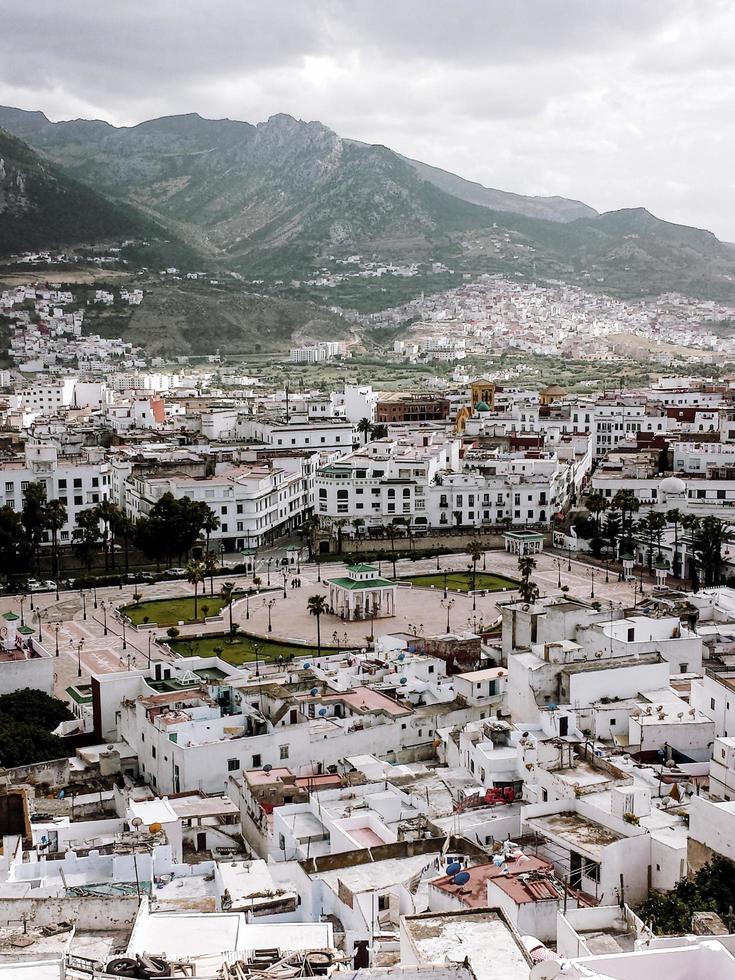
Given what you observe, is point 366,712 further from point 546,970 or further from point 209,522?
point 209,522

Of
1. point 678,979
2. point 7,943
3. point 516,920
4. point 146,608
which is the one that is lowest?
point 146,608

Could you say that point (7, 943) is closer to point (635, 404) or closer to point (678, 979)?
point (678, 979)

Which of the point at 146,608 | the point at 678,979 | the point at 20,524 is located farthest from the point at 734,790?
the point at 20,524

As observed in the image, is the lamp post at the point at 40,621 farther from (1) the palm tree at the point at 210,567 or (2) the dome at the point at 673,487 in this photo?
(2) the dome at the point at 673,487

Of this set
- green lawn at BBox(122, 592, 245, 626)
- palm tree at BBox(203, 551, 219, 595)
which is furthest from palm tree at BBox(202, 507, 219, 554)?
green lawn at BBox(122, 592, 245, 626)

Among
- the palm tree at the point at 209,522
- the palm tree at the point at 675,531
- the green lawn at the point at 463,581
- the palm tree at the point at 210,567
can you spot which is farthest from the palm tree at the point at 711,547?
the palm tree at the point at 209,522

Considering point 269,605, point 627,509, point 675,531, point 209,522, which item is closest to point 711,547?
point 675,531
